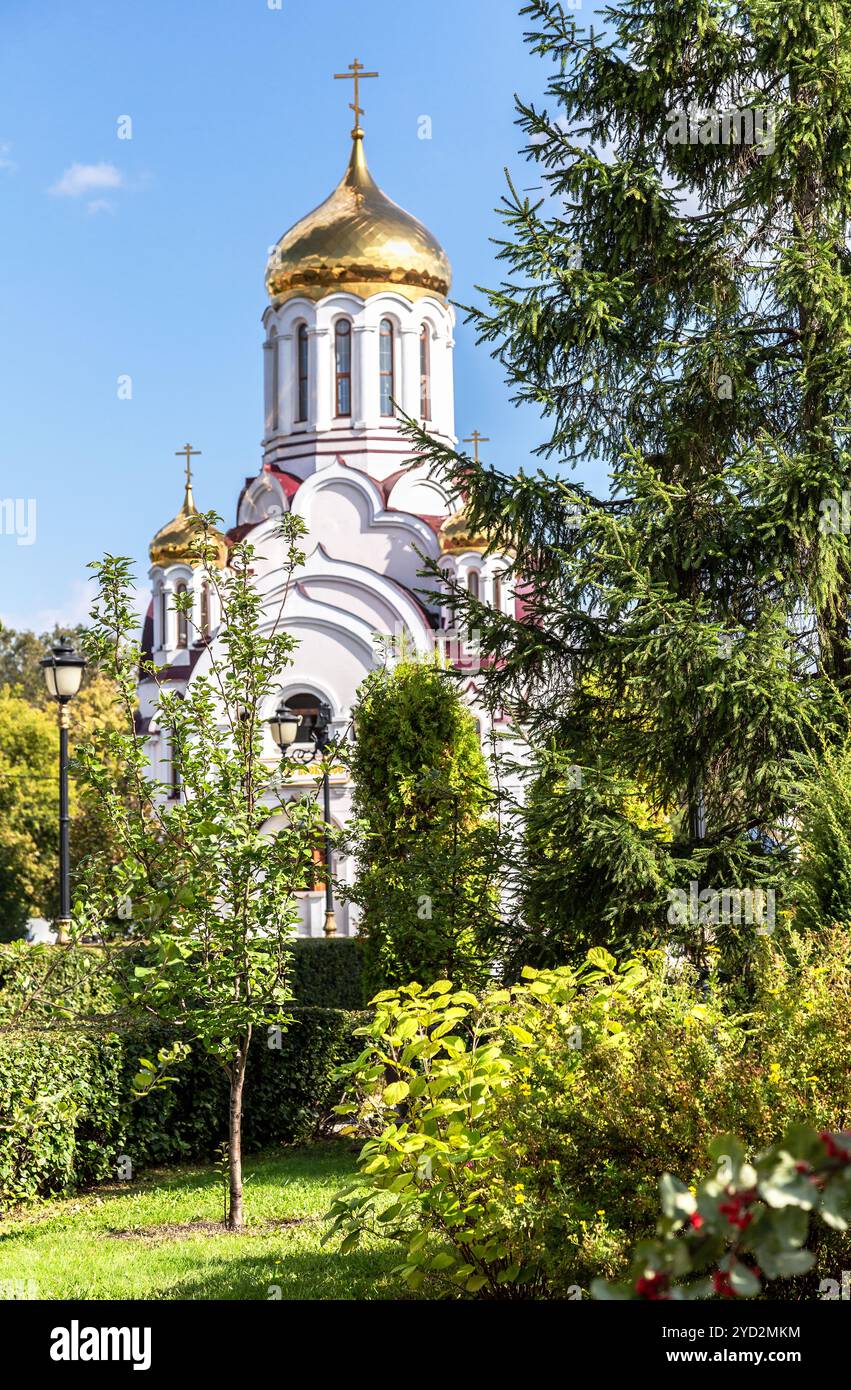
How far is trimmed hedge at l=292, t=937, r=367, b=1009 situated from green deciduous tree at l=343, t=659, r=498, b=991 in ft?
14.1

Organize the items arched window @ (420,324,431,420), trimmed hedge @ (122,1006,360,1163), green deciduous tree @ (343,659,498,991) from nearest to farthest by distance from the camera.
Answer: trimmed hedge @ (122,1006,360,1163) < green deciduous tree @ (343,659,498,991) < arched window @ (420,324,431,420)

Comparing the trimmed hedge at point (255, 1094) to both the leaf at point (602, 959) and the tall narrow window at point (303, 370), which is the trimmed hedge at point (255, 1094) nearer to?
the leaf at point (602, 959)

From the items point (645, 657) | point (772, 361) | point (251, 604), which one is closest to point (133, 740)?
point (251, 604)

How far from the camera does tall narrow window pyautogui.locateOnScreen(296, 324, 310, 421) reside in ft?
106

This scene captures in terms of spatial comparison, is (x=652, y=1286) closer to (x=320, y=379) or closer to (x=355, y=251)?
(x=320, y=379)

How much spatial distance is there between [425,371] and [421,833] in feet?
79.8

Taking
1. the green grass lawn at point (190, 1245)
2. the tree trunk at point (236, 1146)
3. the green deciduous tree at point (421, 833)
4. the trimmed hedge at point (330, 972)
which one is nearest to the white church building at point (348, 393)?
the trimmed hedge at point (330, 972)

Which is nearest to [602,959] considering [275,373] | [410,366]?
[410,366]

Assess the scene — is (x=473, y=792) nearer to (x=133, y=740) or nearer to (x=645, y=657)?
(x=645, y=657)

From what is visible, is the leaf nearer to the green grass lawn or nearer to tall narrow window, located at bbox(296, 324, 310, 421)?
the green grass lawn

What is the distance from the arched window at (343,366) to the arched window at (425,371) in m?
1.71

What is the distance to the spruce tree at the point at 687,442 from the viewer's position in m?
7.68

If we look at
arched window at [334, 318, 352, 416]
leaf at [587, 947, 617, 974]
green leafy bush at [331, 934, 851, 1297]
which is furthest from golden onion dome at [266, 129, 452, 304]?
green leafy bush at [331, 934, 851, 1297]

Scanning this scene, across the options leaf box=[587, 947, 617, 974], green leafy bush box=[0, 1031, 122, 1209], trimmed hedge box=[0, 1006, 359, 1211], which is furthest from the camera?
trimmed hedge box=[0, 1006, 359, 1211]
